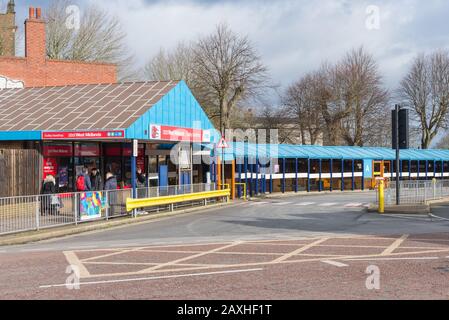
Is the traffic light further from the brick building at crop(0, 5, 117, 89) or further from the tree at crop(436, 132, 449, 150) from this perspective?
the tree at crop(436, 132, 449, 150)

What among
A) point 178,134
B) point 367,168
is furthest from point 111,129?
point 367,168

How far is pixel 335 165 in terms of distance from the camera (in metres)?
40.9

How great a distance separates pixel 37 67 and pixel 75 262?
25679 mm

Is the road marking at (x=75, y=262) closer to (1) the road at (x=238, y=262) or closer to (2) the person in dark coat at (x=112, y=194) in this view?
(1) the road at (x=238, y=262)

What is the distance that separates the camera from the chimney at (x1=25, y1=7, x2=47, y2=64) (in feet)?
106

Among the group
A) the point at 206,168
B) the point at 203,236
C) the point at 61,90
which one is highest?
the point at 61,90

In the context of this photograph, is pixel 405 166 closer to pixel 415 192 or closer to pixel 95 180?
pixel 415 192

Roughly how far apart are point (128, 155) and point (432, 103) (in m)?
45.1

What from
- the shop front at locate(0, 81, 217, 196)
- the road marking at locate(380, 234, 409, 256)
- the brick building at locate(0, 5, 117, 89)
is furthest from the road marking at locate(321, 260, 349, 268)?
the brick building at locate(0, 5, 117, 89)

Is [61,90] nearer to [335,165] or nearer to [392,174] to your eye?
[335,165]

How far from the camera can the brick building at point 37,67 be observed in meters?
31.8

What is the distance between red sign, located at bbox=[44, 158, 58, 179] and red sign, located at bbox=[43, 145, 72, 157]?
0.20m
